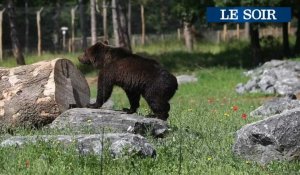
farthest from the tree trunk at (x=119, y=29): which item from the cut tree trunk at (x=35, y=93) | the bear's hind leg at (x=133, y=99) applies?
the cut tree trunk at (x=35, y=93)

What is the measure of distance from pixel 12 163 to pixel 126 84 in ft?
12.9

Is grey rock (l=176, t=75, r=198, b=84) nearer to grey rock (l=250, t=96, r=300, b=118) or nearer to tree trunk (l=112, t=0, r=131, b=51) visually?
tree trunk (l=112, t=0, r=131, b=51)

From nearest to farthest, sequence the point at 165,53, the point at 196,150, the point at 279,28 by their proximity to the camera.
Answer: the point at 196,150 → the point at 165,53 → the point at 279,28

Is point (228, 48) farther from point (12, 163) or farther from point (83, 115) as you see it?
point (12, 163)

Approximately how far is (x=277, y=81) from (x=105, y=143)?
15.0 metres

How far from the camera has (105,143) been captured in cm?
805

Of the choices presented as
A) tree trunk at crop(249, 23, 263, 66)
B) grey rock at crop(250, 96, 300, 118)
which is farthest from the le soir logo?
grey rock at crop(250, 96, 300, 118)

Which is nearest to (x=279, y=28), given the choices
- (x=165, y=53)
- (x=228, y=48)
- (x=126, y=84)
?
(x=228, y=48)

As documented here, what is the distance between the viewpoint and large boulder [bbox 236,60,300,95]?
2155cm

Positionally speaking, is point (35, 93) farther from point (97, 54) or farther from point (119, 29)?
point (119, 29)

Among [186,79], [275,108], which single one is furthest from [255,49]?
[275,108]

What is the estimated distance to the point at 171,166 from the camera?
7840 mm

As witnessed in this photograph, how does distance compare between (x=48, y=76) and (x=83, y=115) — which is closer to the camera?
(x=83, y=115)

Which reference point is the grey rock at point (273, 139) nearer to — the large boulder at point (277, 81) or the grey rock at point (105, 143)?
the grey rock at point (105, 143)
